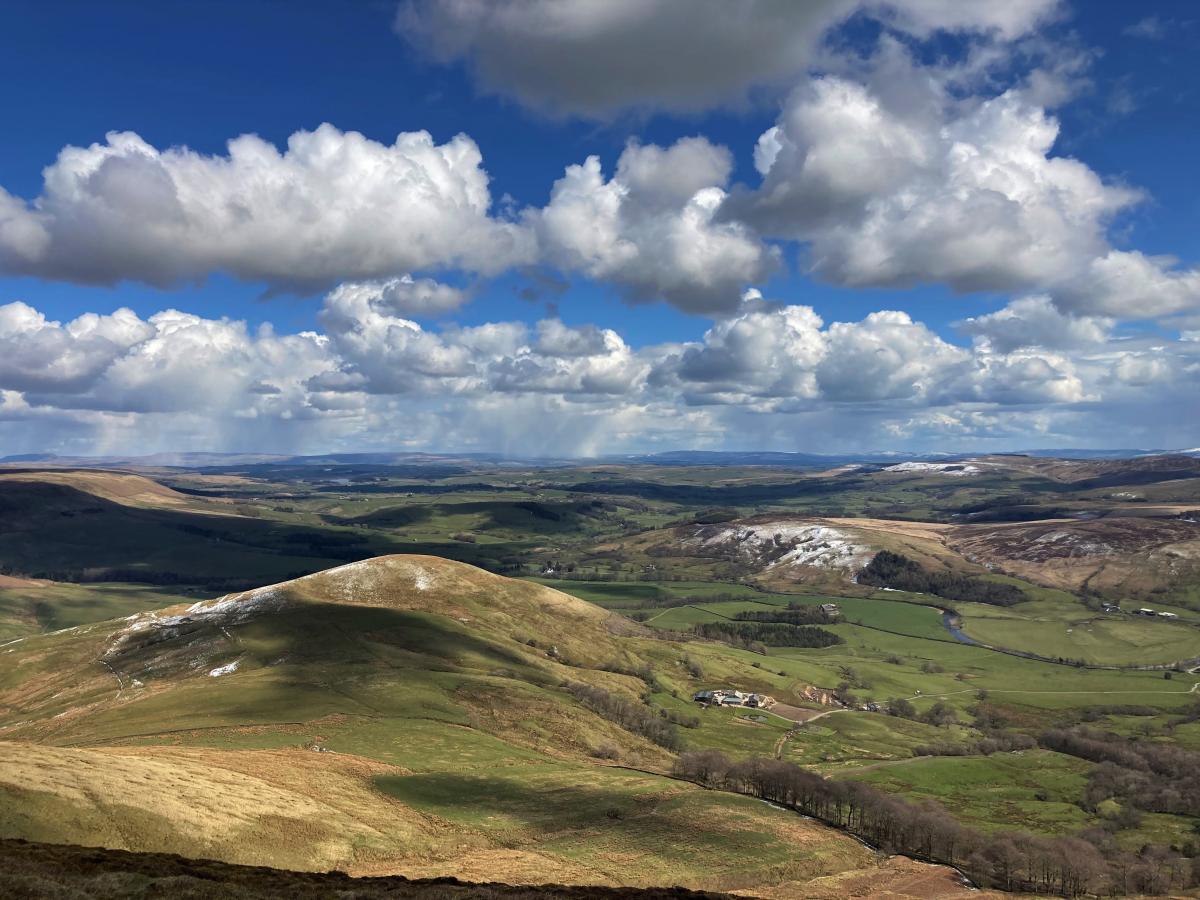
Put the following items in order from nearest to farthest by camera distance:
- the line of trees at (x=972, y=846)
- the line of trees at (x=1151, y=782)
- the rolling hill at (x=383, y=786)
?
1. the rolling hill at (x=383, y=786)
2. the line of trees at (x=972, y=846)
3. the line of trees at (x=1151, y=782)

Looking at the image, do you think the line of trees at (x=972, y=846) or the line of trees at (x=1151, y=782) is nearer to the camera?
the line of trees at (x=972, y=846)

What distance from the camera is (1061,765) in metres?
199

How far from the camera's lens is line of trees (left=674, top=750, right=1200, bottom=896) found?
11394cm

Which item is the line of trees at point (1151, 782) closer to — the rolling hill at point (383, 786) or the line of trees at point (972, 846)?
the line of trees at point (972, 846)

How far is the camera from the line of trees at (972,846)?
11394 centimetres

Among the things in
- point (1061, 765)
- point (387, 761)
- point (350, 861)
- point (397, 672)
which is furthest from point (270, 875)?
point (1061, 765)

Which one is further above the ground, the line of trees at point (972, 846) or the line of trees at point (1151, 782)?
the line of trees at point (972, 846)

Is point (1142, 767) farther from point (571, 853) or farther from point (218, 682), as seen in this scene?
point (218, 682)

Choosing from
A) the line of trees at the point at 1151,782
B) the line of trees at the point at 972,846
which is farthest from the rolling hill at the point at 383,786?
the line of trees at the point at 1151,782

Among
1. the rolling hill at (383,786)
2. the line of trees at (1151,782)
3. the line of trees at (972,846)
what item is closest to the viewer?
the rolling hill at (383,786)

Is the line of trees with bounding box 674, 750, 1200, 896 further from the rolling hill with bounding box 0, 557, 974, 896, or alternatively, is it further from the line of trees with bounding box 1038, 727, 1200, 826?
the line of trees with bounding box 1038, 727, 1200, 826

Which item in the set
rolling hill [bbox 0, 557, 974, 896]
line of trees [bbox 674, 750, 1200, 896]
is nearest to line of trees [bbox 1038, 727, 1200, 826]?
line of trees [bbox 674, 750, 1200, 896]

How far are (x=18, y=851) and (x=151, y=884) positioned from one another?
11.8 meters

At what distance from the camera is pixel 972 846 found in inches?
4796
